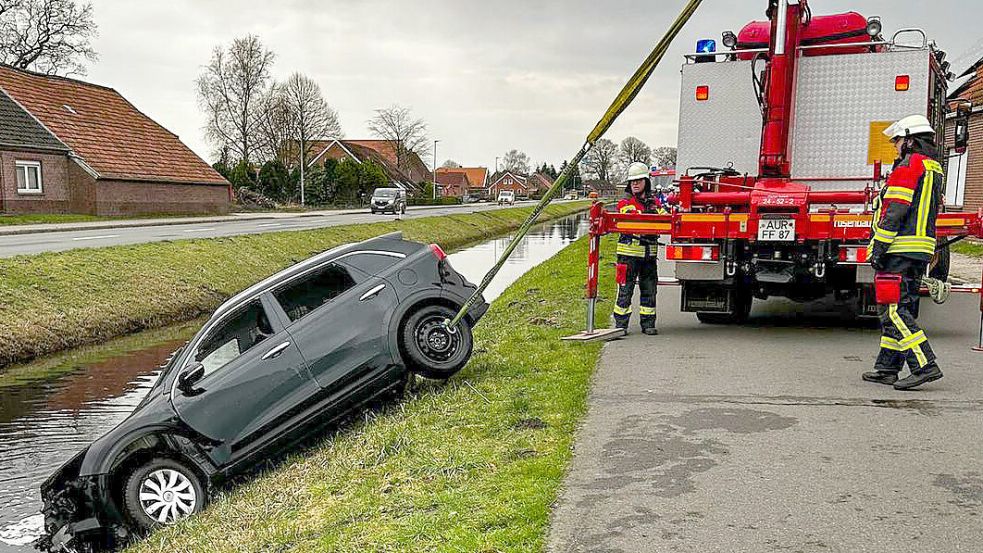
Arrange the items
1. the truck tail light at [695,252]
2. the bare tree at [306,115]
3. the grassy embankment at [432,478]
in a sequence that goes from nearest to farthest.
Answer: the grassy embankment at [432,478]
the truck tail light at [695,252]
the bare tree at [306,115]

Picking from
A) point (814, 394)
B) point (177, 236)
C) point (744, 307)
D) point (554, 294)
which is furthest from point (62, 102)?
point (814, 394)

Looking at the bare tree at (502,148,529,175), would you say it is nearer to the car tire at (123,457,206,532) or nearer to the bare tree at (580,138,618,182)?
the bare tree at (580,138,618,182)

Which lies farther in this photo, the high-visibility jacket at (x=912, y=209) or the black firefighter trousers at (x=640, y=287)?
the black firefighter trousers at (x=640, y=287)

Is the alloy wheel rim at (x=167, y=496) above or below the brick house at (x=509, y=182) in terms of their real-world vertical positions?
above

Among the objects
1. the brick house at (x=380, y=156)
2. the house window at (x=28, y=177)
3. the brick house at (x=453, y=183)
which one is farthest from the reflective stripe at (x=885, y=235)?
the brick house at (x=453, y=183)

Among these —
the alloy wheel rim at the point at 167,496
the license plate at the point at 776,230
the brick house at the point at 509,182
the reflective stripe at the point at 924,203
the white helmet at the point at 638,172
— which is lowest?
the brick house at the point at 509,182

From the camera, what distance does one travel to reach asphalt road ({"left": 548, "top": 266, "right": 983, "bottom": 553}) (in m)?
4.25

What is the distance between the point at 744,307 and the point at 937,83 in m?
3.41

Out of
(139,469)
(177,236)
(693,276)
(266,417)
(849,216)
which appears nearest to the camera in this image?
(139,469)

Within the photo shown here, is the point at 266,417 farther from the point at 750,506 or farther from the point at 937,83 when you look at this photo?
the point at 937,83

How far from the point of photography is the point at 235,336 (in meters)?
7.50

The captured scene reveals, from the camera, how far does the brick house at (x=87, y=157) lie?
36.7m

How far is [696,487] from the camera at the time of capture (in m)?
4.91

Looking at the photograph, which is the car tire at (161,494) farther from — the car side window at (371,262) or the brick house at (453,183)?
the brick house at (453,183)
